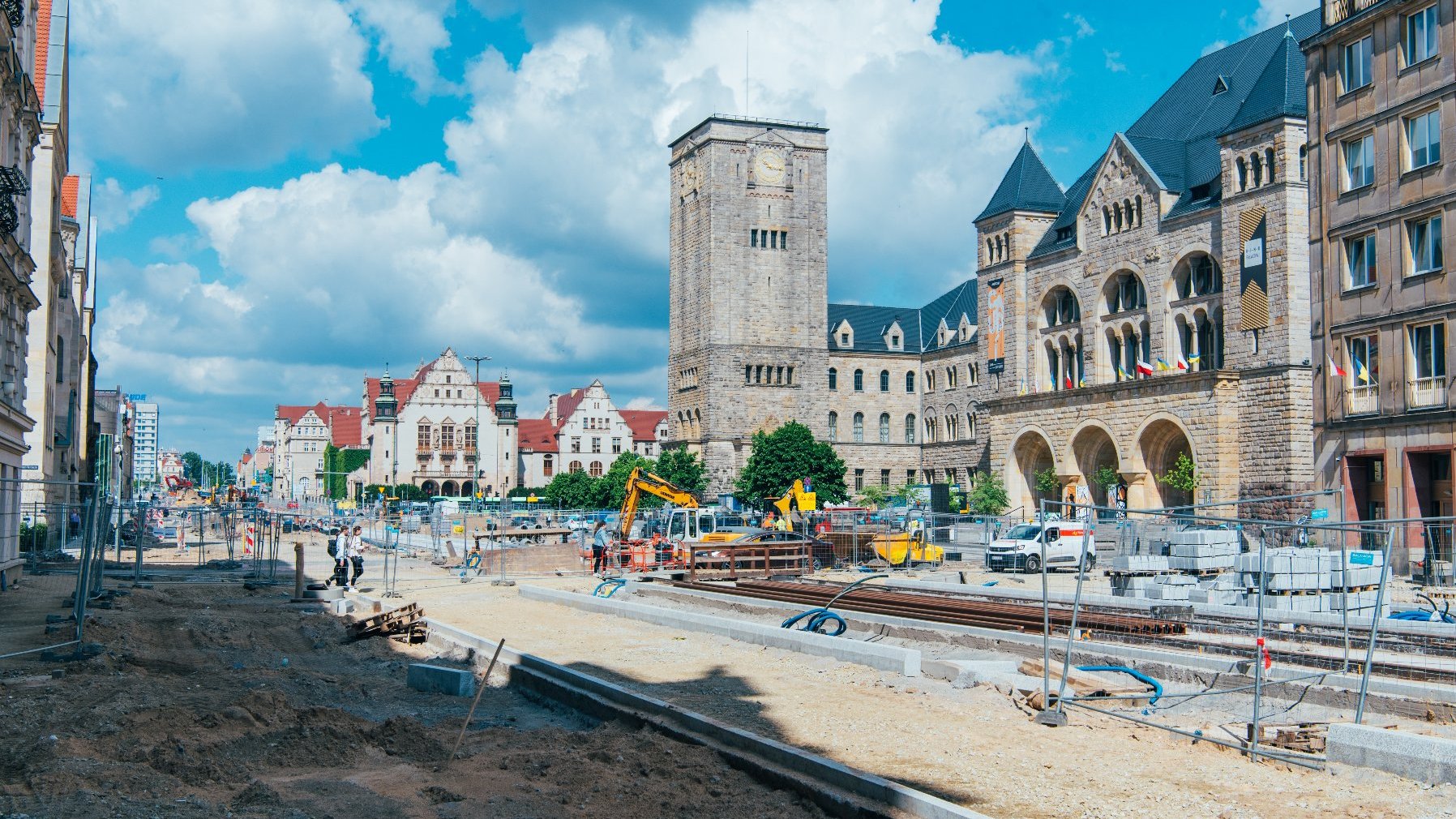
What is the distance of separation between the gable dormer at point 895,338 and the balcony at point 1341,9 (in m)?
57.1

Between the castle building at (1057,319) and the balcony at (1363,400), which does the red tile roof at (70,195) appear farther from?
the balcony at (1363,400)

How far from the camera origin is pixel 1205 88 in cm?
6216

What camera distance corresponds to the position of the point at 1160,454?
52562 mm

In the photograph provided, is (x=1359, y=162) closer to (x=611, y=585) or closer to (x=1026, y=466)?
(x=611, y=585)

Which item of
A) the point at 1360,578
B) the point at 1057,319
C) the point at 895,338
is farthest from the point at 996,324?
the point at 1360,578

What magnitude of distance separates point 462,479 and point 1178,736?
107636 mm

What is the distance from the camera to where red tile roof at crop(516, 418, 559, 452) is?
4833 inches

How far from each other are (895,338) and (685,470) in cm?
2137

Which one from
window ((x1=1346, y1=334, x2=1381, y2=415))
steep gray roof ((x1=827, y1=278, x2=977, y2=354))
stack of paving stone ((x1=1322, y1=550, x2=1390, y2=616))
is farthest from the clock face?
stack of paving stone ((x1=1322, y1=550, x2=1390, y2=616))

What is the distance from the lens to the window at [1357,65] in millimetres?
34094

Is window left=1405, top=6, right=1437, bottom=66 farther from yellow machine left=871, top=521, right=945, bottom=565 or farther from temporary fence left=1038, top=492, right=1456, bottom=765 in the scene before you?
yellow machine left=871, top=521, right=945, bottom=565

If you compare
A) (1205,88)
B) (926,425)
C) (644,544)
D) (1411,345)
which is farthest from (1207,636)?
(926,425)

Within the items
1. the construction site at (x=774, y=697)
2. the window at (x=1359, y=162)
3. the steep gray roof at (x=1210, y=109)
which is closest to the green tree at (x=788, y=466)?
the steep gray roof at (x=1210, y=109)

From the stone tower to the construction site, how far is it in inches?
2167
